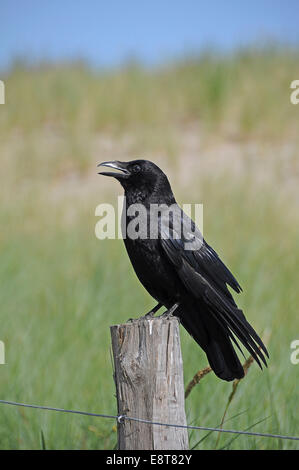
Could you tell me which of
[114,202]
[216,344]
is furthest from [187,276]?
[114,202]

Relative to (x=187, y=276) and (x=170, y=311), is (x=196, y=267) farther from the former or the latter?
(x=170, y=311)

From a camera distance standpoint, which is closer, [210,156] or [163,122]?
[210,156]

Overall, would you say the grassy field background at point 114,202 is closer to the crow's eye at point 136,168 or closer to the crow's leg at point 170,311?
the crow's leg at point 170,311

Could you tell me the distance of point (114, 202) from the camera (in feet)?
29.6

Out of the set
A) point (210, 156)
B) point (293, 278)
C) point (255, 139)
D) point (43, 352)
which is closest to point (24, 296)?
point (43, 352)

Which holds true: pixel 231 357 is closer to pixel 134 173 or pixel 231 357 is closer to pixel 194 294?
pixel 194 294

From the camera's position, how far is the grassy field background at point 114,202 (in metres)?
4.04

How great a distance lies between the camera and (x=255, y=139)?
1221 centimetres

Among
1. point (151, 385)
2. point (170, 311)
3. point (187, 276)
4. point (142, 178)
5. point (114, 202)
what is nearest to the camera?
point (151, 385)

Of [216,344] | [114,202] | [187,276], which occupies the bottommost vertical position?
[216,344]

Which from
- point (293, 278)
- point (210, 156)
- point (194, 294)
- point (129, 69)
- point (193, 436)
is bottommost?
point (193, 436)

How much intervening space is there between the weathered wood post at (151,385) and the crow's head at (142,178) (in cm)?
117

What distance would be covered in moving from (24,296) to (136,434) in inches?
151

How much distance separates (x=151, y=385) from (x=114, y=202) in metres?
6.69
